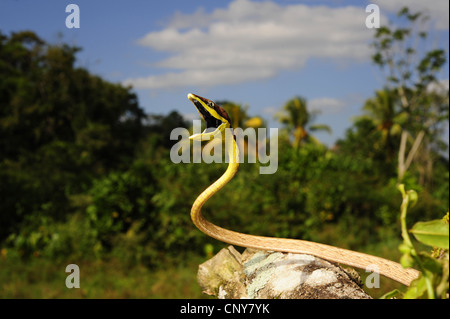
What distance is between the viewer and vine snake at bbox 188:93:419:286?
1802mm

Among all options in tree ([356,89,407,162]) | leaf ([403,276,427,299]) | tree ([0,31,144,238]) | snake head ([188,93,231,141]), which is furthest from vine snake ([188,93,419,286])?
tree ([356,89,407,162])

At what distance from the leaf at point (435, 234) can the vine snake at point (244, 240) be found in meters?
0.80

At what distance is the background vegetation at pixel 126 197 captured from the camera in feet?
34.3

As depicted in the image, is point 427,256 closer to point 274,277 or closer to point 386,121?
point 274,277

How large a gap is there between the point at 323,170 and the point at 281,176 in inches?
78.3

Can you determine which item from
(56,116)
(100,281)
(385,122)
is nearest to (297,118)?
(385,122)

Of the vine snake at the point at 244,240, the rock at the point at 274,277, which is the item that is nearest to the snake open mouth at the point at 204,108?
the vine snake at the point at 244,240

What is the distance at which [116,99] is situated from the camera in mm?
24141

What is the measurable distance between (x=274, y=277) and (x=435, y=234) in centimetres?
92

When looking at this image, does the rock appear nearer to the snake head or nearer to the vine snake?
the vine snake

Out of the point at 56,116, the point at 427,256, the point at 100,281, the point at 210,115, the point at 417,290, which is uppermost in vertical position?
the point at 56,116

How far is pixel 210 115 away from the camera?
180cm

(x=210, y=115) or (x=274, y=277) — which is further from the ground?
(x=210, y=115)
